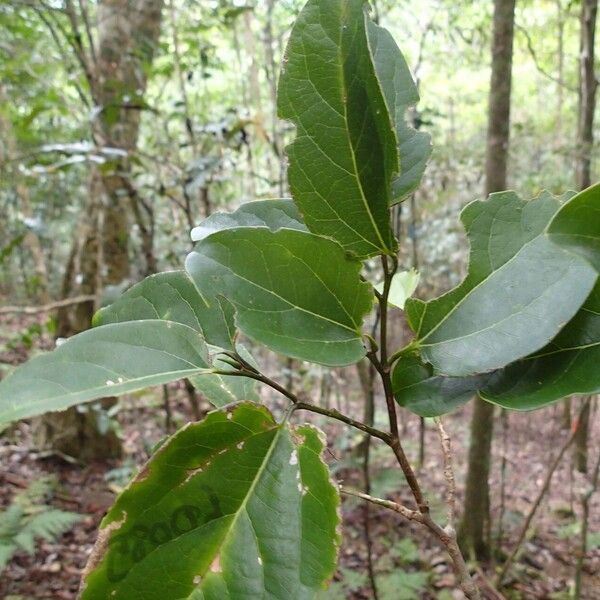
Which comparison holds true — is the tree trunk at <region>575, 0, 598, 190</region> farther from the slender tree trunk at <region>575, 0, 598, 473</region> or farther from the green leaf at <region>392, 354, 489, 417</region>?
the green leaf at <region>392, 354, 489, 417</region>

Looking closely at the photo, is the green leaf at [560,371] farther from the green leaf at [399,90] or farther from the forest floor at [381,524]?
the forest floor at [381,524]

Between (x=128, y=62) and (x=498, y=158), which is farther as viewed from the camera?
(x=128, y=62)

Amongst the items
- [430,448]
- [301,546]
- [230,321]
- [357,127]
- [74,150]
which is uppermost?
[74,150]

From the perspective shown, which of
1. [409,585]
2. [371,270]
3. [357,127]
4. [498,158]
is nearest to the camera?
[357,127]

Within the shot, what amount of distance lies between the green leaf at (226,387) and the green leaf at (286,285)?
0.52 ft

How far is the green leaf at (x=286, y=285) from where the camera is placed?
17.5 inches

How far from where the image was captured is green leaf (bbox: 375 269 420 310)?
2.24 ft

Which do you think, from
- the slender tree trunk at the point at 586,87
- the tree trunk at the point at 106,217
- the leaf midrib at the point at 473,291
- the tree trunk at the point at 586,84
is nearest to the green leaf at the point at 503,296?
the leaf midrib at the point at 473,291

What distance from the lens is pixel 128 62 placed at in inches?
129

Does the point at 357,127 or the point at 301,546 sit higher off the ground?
the point at 357,127

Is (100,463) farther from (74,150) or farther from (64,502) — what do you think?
(74,150)

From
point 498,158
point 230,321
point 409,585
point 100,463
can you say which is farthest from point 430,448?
point 230,321

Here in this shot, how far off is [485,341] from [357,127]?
20cm

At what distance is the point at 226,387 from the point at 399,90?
35 centimetres
